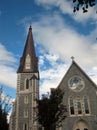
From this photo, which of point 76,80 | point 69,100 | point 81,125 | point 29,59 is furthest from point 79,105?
point 29,59

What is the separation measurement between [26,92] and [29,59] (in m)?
9.14

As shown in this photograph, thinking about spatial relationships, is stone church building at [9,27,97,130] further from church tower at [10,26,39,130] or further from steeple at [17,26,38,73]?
steeple at [17,26,38,73]

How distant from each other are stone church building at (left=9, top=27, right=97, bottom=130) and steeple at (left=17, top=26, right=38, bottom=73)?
0.55 meters

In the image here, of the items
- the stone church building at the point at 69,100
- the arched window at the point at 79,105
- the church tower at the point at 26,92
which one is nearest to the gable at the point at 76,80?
the stone church building at the point at 69,100

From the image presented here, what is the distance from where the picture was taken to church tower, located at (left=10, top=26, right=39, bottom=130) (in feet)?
144

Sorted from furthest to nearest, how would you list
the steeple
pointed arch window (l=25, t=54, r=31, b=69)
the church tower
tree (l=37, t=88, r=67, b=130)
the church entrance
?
1. pointed arch window (l=25, t=54, r=31, b=69)
2. the steeple
3. the church tower
4. the church entrance
5. tree (l=37, t=88, r=67, b=130)

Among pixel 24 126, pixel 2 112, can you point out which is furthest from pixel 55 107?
pixel 24 126

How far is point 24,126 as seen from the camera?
43.8 m

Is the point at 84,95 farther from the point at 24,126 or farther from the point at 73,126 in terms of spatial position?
the point at 24,126

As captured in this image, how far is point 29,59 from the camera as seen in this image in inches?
2099

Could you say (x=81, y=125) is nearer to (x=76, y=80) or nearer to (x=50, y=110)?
(x=76, y=80)

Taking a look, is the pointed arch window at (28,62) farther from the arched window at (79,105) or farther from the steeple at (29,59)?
the arched window at (79,105)

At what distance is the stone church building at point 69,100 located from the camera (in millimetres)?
37125

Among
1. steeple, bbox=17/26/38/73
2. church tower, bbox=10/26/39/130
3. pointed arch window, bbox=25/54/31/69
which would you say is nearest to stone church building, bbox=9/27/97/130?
church tower, bbox=10/26/39/130
